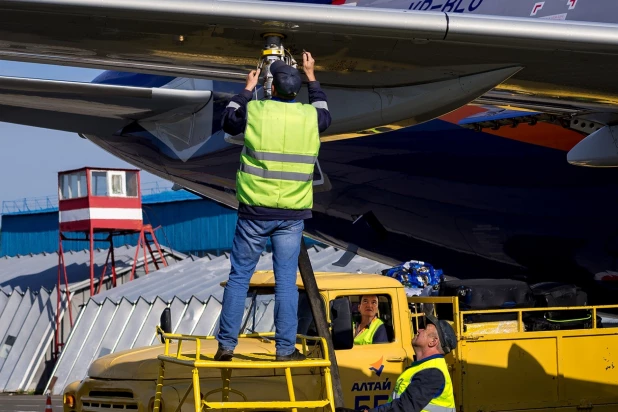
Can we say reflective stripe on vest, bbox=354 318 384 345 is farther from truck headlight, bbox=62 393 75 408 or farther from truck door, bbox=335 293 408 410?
truck headlight, bbox=62 393 75 408

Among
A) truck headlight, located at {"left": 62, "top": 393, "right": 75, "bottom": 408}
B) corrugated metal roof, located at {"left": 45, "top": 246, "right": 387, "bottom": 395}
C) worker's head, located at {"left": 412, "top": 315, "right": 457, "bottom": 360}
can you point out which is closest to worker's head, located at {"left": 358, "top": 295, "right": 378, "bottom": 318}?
worker's head, located at {"left": 412, "top": 315, "right": 457, "bottom": 360}

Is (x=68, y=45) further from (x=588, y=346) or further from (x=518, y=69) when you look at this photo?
(x=588, y=346)

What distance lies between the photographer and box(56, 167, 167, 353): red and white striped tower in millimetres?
33000

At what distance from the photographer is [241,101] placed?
18.1 feet

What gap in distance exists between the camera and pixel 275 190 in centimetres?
538

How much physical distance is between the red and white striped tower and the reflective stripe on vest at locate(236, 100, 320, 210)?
27.4m

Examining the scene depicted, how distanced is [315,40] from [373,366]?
2.56 meters

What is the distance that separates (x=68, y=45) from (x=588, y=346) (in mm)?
4618

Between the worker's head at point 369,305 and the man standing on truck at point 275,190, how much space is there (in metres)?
2.06

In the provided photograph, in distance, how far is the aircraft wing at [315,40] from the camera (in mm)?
5648

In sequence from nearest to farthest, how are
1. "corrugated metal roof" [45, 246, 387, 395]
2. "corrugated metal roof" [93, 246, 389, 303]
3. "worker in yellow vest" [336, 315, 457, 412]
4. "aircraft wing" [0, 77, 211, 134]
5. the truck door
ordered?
"worker in yellow vest" [336, 315, 457, 412]
the truck door
"aircraft wing" [0, 77, 211, 134]
"corrugated metal roof" [45, 246, 387, 395]
"corrugated metal roof" [93, 246, 389, 303]

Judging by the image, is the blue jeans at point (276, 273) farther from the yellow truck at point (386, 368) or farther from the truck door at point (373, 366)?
the truck door at point (373, 366)

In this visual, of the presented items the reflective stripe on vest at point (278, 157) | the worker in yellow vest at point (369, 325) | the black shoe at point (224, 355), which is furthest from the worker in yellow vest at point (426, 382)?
the worker in yellow vest at point (369, 325)

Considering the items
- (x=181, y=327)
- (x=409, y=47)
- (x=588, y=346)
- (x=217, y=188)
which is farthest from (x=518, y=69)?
(x=181, y=327)
